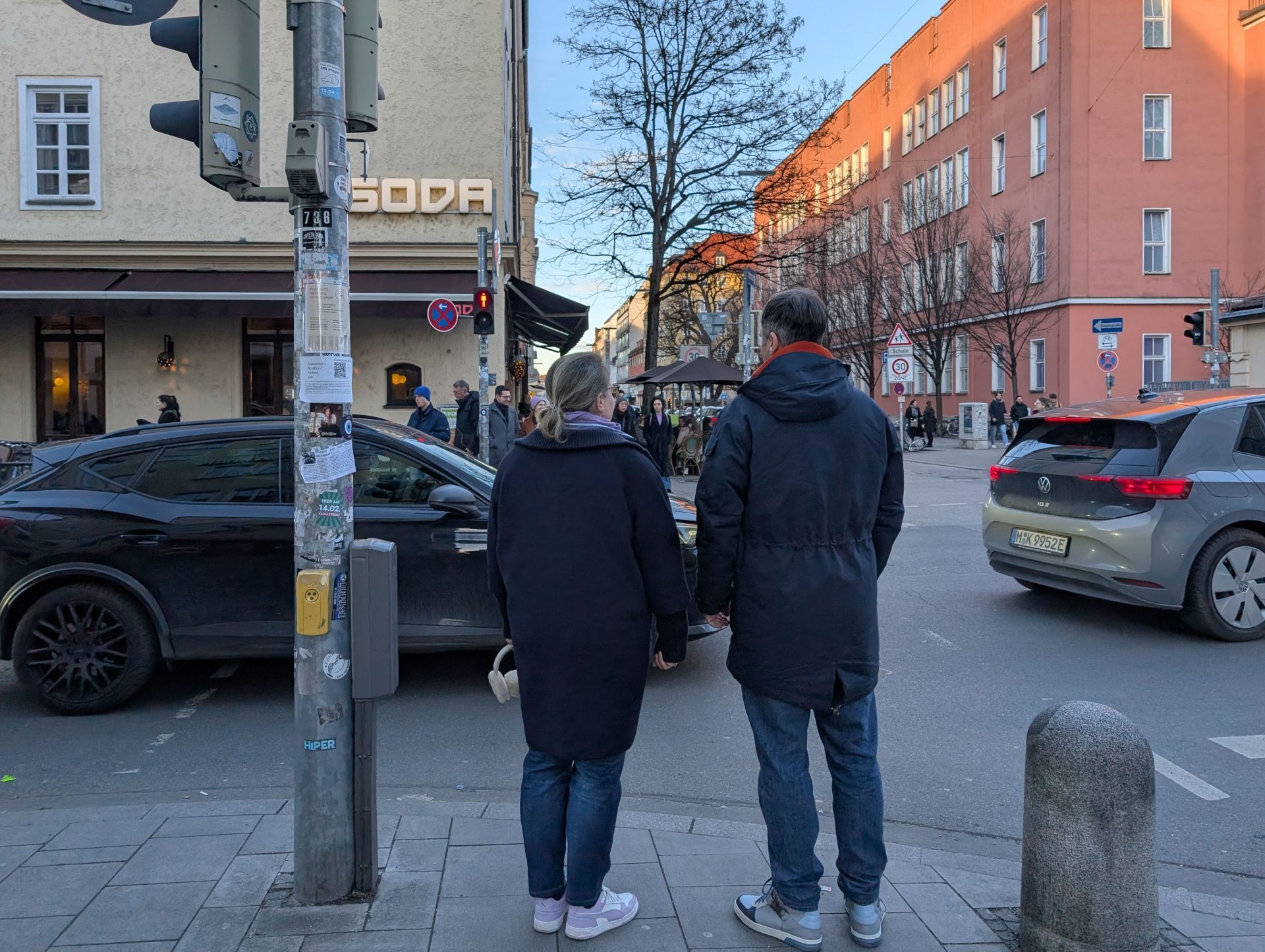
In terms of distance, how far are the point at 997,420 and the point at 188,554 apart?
3237 cm

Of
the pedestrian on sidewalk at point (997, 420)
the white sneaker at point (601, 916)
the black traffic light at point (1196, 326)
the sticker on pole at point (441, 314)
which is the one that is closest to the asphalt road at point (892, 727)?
the white sneaker at point (601, 916)

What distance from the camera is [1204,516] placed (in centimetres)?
712

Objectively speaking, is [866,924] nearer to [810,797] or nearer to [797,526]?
[810,797]

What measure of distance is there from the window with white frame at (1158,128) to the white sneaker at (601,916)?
127 feet

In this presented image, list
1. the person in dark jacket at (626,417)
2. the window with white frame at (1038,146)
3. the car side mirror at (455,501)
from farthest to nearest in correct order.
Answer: the window with white frame at (1038,146) < the person in dark jacket at (626,417) < the car side mirror at (455,501)

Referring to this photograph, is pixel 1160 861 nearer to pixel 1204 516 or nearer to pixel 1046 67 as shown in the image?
pixel 1204 516

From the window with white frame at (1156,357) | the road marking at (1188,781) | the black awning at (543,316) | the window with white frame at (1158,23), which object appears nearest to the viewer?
the road marking at (1188,781)

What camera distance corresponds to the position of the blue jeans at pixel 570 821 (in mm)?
3178

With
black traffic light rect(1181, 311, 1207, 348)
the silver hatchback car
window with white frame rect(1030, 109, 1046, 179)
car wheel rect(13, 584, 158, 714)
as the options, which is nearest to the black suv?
car wheel rect(13, 584, 158, 714)

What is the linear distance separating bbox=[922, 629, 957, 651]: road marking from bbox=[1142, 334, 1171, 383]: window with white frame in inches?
1292

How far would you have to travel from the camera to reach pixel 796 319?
325 centimetres

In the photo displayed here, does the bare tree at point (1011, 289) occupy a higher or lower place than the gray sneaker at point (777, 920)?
higher

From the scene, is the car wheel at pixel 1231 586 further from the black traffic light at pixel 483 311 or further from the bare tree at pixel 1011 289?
the bare tree at pixel 1011 289

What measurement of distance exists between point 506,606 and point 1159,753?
3.61 m
